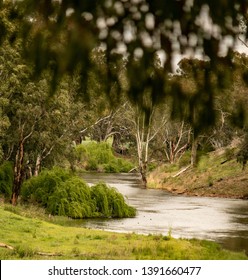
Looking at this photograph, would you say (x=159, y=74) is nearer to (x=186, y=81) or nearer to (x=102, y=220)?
(x=186, y=81)

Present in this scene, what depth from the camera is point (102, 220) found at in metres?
24.7

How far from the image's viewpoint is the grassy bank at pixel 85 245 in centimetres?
1354

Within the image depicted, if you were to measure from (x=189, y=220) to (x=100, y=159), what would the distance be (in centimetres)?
3616

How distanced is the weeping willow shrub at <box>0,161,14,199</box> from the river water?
521 cm

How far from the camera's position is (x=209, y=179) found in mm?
38750

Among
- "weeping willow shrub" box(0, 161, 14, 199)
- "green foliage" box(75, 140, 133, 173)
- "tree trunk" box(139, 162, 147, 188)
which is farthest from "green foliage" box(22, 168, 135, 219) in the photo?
"green foliage" box(75, 140, 133, 173)

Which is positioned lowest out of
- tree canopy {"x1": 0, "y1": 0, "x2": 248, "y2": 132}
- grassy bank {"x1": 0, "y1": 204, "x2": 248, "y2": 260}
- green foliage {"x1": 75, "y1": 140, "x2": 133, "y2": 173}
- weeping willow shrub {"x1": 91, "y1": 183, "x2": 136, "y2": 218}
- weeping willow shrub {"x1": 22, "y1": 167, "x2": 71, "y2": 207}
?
grassy bank {"x1": 0, "y1": 204, "x2": 248, "y2": 260}

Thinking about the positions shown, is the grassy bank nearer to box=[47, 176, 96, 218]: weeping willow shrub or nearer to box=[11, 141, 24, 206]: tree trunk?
box=[47, 176, 96, 218]: weeping willow shrub

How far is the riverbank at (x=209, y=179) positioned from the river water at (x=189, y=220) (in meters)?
2.48

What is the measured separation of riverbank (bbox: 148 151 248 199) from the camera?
1420 inches


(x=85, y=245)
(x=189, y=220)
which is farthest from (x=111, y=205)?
(x=85, y=245)

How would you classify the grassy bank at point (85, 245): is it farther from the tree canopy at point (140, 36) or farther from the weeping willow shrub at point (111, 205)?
the tree canopy at point (140, 36)

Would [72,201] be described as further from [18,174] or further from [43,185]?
[18,174]

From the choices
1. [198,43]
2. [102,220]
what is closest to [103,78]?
[198,43]
